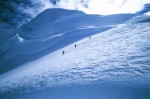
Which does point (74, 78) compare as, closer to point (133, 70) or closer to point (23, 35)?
point (133, 70)

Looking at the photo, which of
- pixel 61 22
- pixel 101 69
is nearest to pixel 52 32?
pixel 61 22

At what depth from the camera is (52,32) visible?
40.6 m

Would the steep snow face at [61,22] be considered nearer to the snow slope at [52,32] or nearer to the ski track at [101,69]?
the snow slope at [52,32]

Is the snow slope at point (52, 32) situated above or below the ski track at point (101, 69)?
above

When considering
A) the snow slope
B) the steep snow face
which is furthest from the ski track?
the steep snow face

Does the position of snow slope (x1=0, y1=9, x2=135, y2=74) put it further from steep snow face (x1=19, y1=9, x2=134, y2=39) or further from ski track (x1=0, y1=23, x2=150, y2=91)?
ski track (x1=0, y1=23, x2=150, y2=91)

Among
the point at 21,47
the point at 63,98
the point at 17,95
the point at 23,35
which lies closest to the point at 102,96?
the point at 63,98

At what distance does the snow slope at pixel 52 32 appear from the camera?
95.8 feet

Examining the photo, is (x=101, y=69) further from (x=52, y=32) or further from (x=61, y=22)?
(x=61, y=22)

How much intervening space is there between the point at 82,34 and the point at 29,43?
11.7 metres

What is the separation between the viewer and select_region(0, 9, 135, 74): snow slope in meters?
29.2

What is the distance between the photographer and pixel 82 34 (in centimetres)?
3083

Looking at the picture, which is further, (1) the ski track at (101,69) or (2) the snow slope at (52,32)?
(2) the snow slope at (52,32)

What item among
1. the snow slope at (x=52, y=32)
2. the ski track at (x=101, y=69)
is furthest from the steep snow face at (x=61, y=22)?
the ski track at (x=101, y=69)
